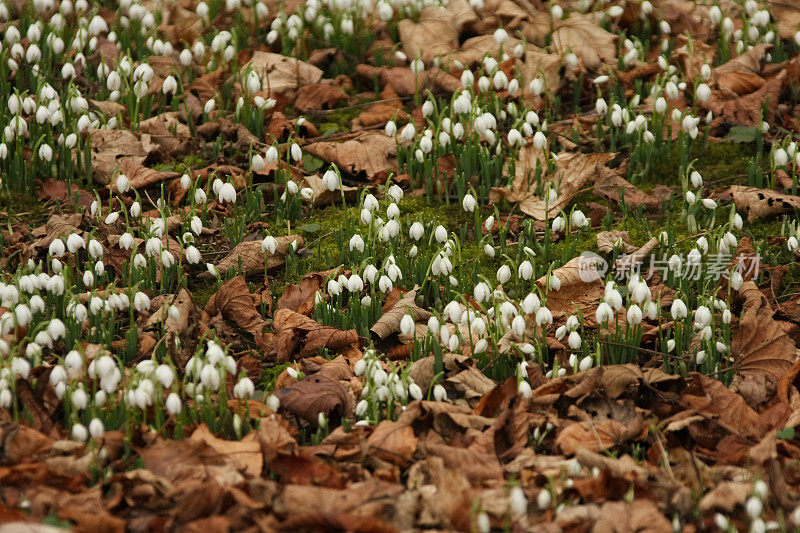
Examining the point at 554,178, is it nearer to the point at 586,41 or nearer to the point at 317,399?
the point at 586,41

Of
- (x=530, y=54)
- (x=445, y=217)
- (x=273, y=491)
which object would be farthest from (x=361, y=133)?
(x=273, y=491)

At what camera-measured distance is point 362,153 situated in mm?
4891

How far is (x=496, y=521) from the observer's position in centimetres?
251

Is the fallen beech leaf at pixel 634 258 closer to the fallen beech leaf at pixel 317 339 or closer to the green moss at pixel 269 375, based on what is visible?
the fallen beech leaf at pixel 317 339

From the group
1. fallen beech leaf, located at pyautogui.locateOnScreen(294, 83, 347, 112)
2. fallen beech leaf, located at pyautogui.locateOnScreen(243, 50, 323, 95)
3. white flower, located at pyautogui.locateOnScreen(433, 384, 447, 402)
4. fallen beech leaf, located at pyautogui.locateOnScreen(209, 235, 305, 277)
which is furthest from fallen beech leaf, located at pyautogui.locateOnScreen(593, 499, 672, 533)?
fallen beech leaf, located at pyautogui.locateOnScreen(243, 50, 323, 95)

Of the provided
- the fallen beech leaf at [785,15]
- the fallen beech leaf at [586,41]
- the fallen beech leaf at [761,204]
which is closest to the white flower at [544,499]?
the fallen beech leaf at [761,204]

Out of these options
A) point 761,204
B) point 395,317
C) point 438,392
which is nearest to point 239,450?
point 438,392

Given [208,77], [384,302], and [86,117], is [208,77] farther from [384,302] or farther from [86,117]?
[384,302]

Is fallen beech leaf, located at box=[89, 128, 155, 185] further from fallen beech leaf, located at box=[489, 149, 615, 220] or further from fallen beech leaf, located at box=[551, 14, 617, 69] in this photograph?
fallen beech leaf, located at box=[551, 14, 617, 69]

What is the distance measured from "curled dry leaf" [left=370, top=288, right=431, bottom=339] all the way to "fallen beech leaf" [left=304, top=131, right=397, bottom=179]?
1313 millimetres

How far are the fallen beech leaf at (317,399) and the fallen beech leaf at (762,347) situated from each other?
1.42 m

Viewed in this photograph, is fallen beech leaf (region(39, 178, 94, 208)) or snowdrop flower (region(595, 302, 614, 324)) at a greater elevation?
snowdrop flower (region(595, 302, 614, 324))

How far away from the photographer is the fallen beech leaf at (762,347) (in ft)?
10.9

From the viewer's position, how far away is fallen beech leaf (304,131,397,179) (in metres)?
4.85
